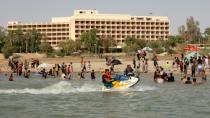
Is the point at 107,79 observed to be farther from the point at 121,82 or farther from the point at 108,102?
the point at 108,102

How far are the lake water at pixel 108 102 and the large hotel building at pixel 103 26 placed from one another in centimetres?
13010

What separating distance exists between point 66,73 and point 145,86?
429 inches

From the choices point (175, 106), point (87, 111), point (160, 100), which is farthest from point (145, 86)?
point (87, 111)

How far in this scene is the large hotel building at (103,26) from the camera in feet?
537

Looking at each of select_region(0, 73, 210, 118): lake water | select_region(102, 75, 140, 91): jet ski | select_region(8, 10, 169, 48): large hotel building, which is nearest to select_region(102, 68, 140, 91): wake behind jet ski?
select_region(102, 75, 140, 91): jet ski

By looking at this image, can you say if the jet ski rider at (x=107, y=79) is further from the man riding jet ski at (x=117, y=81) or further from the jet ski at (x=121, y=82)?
the jet ski at (x=121, y=82)

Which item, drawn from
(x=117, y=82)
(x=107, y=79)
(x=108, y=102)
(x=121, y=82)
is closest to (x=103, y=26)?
(x=121, y=82)

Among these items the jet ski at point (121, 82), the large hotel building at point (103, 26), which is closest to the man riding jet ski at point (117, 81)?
the jet ski at point (121, 82)

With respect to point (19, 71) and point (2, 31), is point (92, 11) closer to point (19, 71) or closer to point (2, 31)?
point (2, 31)

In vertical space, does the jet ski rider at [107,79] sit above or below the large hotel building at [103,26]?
below

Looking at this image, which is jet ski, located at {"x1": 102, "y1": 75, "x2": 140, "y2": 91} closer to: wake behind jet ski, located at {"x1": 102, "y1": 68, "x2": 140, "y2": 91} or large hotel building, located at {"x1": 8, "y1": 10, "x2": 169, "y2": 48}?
wake behind jet ski, located at {"x1": 102, "y1": 68, "x2": 140, "y2": 91}

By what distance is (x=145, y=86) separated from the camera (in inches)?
1325

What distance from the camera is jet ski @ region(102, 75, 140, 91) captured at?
30.0 metres

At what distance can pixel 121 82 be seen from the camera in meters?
30.2
